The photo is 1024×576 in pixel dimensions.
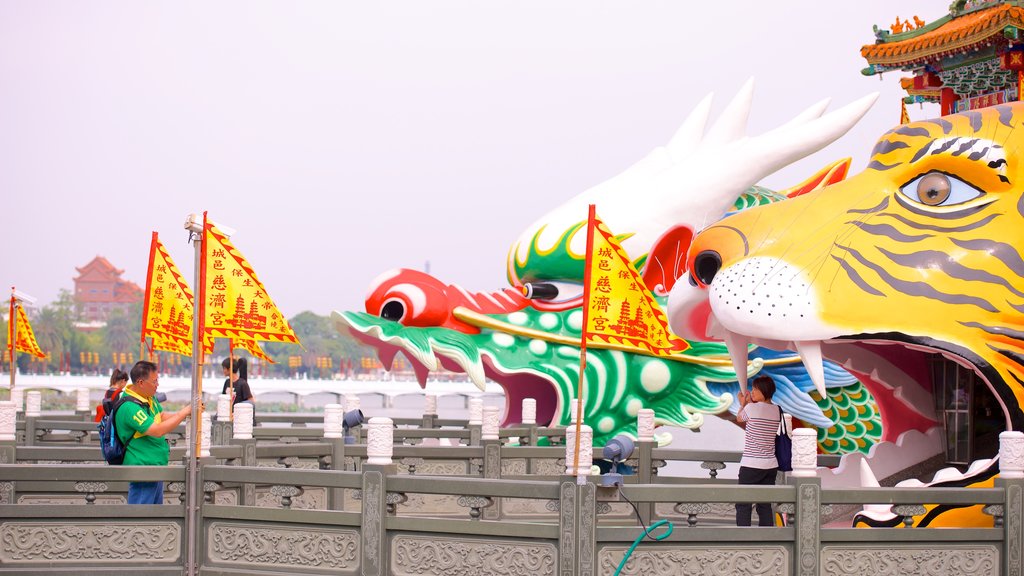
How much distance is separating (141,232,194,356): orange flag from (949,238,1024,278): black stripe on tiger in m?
5.41

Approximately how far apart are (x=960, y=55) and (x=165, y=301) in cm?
773

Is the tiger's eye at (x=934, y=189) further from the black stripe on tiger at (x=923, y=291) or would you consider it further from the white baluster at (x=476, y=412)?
the white baluster at (x=476, y=412)

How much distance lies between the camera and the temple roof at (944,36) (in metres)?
11.2

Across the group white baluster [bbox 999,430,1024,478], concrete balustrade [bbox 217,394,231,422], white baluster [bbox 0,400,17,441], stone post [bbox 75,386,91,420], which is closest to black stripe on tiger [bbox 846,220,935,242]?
white baluster [bbox 999,430,1024,478]

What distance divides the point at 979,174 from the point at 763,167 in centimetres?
661

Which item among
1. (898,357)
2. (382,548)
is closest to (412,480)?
(382,548)

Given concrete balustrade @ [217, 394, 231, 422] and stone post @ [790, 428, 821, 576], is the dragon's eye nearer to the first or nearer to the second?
stone post @ [790, 428, 821, 576]

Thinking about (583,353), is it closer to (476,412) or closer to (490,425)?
(490,425)

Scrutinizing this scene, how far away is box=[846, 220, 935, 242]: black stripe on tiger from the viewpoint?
793 centimetres

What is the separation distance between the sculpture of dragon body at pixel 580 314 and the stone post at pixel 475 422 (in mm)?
1558

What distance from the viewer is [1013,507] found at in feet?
24.1

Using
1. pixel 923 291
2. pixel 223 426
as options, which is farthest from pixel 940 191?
pixel 223 426

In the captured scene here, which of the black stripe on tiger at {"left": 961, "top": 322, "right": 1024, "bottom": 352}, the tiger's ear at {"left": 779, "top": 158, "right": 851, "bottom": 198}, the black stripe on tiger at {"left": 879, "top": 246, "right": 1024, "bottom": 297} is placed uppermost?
the tiger's ear at {"left": 779, "top": 158, "right": 851, "bottom": 198}

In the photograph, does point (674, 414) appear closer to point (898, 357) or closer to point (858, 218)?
point (898, 357)
